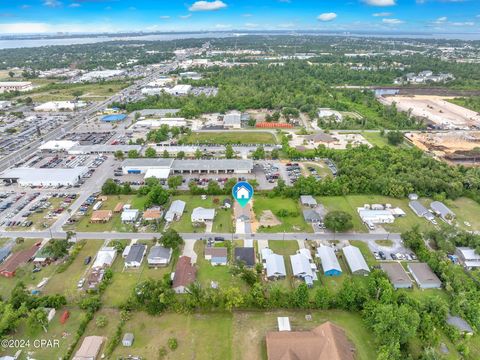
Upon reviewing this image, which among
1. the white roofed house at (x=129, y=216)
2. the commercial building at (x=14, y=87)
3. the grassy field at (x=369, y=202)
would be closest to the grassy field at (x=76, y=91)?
the commercial building at (x=14, y=87)

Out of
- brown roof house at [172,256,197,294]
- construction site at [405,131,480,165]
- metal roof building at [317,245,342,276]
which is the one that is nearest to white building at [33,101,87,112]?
brown roof house at [172,256,197,294]

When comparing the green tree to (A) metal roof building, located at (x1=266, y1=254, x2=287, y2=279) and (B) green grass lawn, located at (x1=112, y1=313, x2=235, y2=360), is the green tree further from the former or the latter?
(B) green grass lawn, located at (x1=112, y1=313, x2=235, y2=360)

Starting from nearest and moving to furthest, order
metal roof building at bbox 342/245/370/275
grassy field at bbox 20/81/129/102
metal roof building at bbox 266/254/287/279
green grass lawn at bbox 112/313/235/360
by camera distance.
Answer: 1. green grass lawn at bbox 112/313/235/360
2. metal roof building at bbox 266/254/287/279
3. metal roof building at bbox 342/245/370/275
4. grassy field at bbox 20/81/129/102

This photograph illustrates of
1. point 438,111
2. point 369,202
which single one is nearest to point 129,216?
point 369,202

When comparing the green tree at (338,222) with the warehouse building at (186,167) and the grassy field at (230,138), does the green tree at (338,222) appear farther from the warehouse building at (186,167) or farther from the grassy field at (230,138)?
the grassy field at (230,138)

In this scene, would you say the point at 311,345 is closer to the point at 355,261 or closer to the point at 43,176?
the point at 355,261

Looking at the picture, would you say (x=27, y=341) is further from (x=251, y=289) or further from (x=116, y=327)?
(x=251, y=289)

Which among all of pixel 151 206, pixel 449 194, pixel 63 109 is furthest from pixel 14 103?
pixel 449 194
